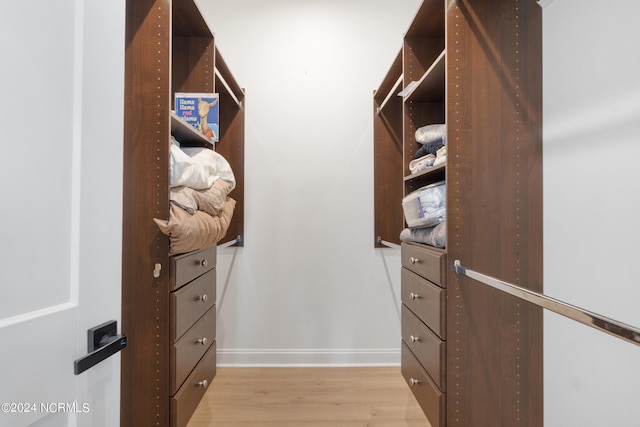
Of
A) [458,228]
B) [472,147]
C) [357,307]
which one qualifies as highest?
[472,147]

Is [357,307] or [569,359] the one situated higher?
[569,359]

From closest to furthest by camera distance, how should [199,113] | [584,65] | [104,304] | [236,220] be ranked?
[104,304], [584,65], [199,113], [236,220]

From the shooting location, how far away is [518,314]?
1.15 metres

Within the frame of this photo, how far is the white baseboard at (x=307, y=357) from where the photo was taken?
2131mm

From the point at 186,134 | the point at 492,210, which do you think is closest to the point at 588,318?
the point at 492,210

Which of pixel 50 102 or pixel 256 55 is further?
pixel 256 55

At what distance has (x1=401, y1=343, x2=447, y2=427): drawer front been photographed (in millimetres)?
1149

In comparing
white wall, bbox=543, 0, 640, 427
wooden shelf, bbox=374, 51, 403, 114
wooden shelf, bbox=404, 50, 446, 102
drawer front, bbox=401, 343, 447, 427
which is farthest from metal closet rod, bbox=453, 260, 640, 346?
wooden shelf, bbox=374, 51, 403, 114

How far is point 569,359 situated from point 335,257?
1.38 metres

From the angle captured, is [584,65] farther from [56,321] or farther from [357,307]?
[357,307]

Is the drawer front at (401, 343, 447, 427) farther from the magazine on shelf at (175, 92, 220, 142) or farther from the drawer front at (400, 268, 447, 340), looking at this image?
the magazine on shelf at (175, 92, 220, 142)

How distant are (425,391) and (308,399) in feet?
2.39

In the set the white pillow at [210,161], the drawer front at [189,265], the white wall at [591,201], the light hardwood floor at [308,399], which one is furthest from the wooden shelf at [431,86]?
the light hardwood floor at [308,399]

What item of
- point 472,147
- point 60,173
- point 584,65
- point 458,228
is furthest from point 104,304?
point 584,65
